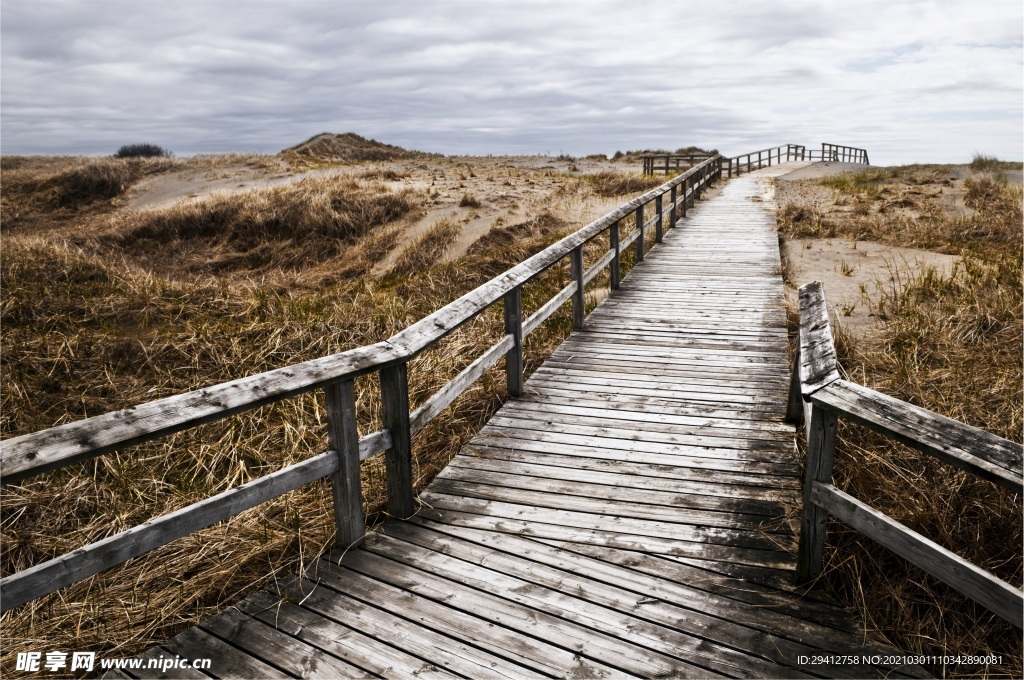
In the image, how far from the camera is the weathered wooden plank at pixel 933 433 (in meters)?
2.16

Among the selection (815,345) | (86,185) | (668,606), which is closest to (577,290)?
(815,345)

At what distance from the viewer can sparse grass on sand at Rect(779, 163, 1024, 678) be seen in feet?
9.02

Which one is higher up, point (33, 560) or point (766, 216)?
point (766, 216)

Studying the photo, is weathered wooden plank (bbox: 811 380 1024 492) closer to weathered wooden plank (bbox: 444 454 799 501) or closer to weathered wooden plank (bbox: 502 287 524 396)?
weathered wooden plank (bbox: 444 454 799 501)

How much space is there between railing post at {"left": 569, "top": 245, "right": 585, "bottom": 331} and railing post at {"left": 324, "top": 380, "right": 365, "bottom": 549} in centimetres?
437

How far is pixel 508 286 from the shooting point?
514 centimetres

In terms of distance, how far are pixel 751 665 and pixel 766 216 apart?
14.2 meters

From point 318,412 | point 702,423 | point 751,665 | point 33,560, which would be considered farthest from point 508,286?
point 33,560

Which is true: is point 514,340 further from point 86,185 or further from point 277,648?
point 86,185

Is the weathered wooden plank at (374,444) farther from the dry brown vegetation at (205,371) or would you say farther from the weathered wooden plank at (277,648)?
the weathered wooden plank at (277,648)

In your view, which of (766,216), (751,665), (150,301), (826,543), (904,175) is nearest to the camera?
(751,665)

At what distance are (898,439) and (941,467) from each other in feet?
4.57

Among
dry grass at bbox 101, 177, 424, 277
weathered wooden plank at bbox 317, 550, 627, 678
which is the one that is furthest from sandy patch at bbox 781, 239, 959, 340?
dry grass at bbox 101, 177, 424, 277

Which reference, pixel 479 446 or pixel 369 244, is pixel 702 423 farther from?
pixel 369 244
